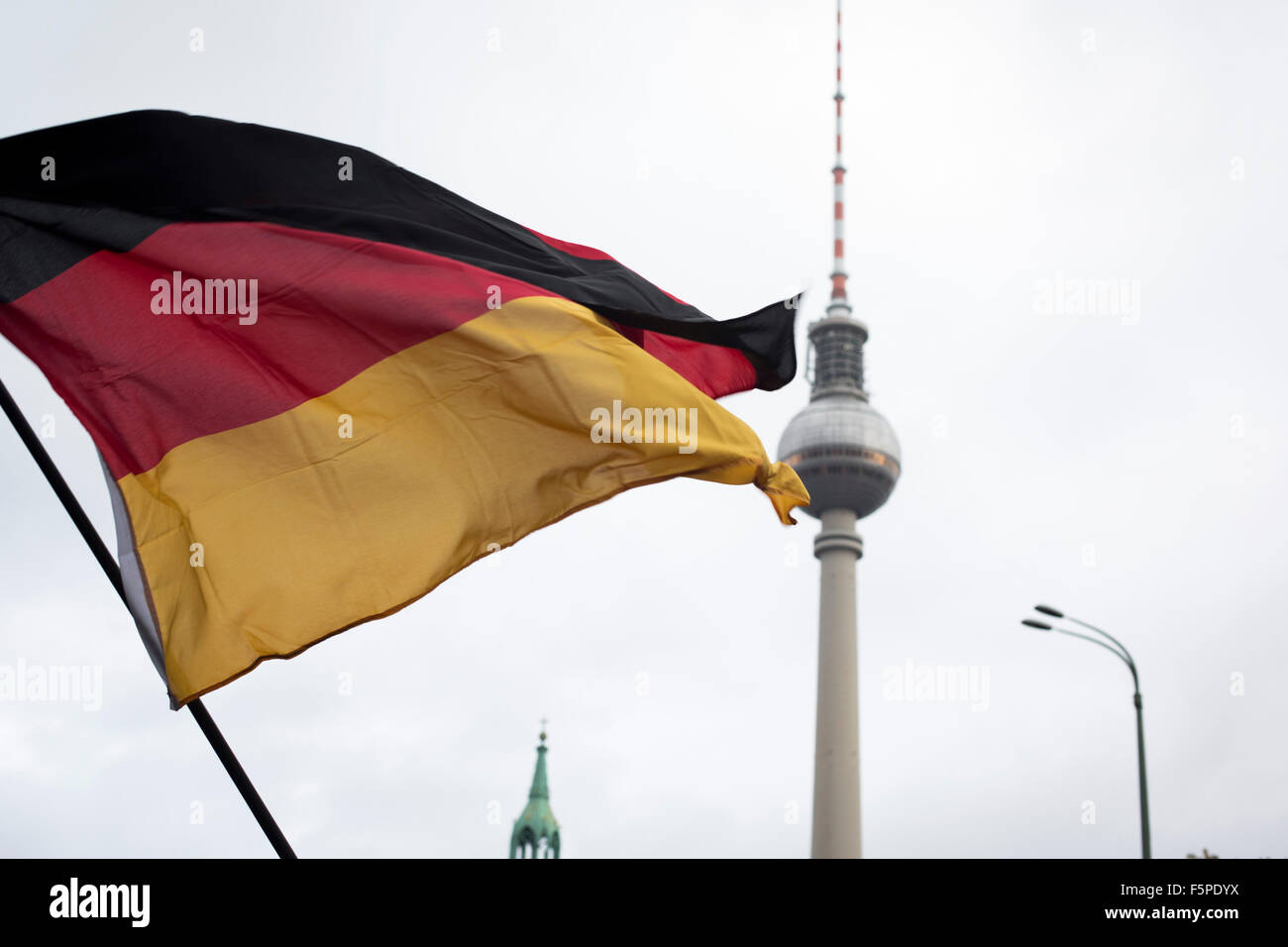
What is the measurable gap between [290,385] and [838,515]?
106390 millimetres

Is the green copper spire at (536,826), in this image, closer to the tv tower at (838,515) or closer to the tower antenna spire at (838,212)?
the tv tower at (838,515)

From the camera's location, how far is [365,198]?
365 inches

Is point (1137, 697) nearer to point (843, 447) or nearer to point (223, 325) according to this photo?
point (223, 325)

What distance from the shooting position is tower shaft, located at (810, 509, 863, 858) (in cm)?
10612

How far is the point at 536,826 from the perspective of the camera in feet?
336

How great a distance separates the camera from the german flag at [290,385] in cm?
763

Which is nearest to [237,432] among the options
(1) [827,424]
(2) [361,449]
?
(2) [361,449]

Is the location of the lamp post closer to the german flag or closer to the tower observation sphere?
the german flag

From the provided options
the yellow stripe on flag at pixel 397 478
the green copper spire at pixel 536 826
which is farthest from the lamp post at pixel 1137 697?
the green copper spire at pixel 536 826

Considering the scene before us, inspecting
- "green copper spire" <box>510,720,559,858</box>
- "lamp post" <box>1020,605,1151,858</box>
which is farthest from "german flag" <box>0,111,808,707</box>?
"green copper spire" <box>510,720,559,858</box>

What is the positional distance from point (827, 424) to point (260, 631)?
104 meters
